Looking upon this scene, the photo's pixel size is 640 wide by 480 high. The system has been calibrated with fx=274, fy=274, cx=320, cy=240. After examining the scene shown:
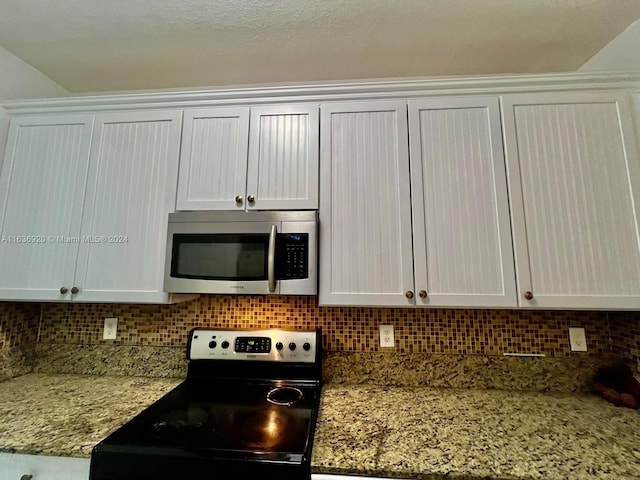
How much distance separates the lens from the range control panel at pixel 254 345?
55.1 inches

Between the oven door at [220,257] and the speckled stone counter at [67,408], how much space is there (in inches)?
21.4

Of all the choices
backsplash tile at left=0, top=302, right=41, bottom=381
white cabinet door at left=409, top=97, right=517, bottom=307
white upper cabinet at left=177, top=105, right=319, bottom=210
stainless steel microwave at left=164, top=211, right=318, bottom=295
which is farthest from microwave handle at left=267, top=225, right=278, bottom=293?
backsplash tile at left=0, top=302, right=41, bottom=381

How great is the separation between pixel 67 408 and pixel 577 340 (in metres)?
2.47

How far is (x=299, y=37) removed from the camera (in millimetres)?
1362

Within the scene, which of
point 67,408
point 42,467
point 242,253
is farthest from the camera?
point 242,253

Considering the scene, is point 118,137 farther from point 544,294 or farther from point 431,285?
point 544,294

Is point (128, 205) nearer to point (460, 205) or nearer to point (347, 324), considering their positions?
point (347, 324)

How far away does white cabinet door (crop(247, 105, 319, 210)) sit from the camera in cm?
135

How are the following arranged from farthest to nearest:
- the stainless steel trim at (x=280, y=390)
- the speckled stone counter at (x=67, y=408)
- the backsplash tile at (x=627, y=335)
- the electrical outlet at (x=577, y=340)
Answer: the electrical outlet at (x=577, y=340) → the backsplash tile at (x=627, y=335) → the stainless steel trim at (x=280, y=390) → the speckled stone counter at (x=67, y=408)

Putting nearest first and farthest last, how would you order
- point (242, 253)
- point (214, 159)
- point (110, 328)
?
point (242, 253), point (214, 159), point (110, 328)

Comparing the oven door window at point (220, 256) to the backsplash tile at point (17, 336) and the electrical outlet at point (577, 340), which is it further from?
the electrical outlet at point (577, 340)

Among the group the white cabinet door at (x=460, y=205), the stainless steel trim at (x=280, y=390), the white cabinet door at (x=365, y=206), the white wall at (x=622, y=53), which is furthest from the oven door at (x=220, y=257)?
the white wall at (x=622, y=53)

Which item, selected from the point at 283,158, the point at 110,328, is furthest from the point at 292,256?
the point at 110,328

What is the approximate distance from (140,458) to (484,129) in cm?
190
